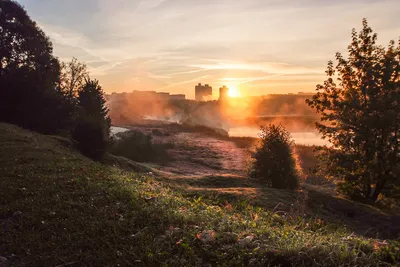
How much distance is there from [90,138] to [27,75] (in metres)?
15.7

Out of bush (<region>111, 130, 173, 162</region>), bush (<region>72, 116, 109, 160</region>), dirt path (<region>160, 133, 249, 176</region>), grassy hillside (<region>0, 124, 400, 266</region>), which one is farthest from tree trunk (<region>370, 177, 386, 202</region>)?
bush (<region>111, 130, 173, 162</region>)

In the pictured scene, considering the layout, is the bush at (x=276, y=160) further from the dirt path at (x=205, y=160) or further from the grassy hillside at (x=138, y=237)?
the grassy hillside at (x=138, y=237)

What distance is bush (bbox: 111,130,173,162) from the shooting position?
39.8m

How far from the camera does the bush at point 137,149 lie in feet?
131

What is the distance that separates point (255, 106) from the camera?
12506 centimetres

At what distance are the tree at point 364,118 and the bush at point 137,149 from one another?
2255 centimetres

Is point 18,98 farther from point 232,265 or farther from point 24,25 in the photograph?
point 232,265

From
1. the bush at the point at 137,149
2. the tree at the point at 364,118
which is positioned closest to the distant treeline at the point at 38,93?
the bush at the point at 137,149

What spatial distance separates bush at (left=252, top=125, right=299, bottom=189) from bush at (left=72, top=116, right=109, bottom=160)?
1172 centimetres

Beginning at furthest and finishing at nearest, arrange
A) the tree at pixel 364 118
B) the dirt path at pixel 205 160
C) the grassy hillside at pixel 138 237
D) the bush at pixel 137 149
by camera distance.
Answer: the bush at pixel 137 149 → the dirt path at pixel 205 160 → the tree at pixel 364 118 → the grassy hillside at pixel 138 237

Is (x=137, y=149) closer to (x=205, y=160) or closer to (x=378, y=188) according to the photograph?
(x=205, y=160)

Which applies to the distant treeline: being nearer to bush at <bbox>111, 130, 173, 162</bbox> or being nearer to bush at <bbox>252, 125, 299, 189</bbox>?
bush at <bbox>111, 130, 173, 162</bbox>

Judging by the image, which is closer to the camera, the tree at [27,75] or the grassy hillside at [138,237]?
the grassy hillside at [138,237]

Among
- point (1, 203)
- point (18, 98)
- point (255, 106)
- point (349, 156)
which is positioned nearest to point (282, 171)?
point (349, 156)
